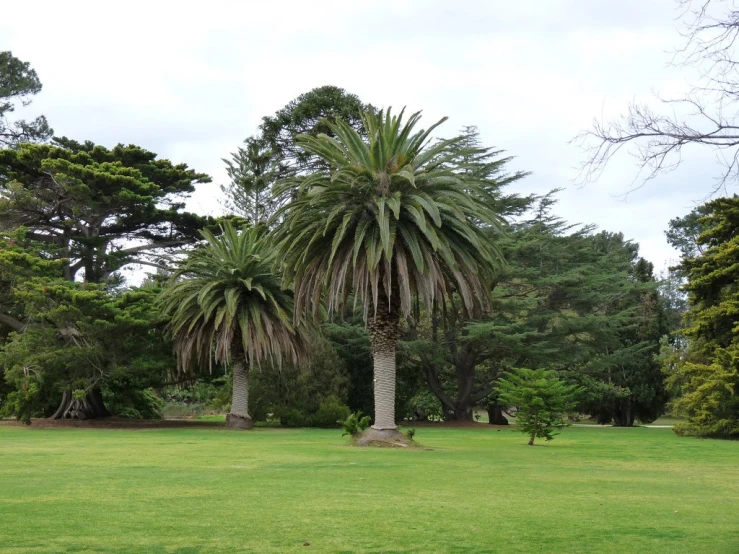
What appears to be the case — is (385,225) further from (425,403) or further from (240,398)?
(425,403)

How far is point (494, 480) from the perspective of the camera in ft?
45.3

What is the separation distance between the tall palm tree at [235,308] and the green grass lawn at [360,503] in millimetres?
14040

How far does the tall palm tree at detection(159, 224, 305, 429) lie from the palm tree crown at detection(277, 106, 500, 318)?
9.65 m

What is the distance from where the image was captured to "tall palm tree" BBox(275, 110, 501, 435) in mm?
22656

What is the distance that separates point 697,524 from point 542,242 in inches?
1454

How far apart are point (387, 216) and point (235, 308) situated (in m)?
12.6

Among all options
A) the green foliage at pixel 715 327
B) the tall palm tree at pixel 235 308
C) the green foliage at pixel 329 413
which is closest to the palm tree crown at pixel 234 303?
the tall palm tree at pixel 235 308

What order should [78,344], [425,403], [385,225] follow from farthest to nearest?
1. [425,403]
2. [78,344]
3. [385,225]

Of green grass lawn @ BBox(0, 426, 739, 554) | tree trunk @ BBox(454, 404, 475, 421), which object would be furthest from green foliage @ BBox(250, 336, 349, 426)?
green grass lawn @ BBox(0, 426, 739, 554)

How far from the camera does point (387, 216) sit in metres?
22.3

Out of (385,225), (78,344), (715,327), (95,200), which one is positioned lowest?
(78,344)

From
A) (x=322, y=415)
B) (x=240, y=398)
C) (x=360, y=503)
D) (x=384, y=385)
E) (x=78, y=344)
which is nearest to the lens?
(x=360, y=503)

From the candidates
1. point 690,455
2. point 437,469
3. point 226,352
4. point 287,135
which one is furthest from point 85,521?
point 287,135

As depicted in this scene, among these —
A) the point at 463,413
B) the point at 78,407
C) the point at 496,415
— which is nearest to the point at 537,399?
the point at 463,413
